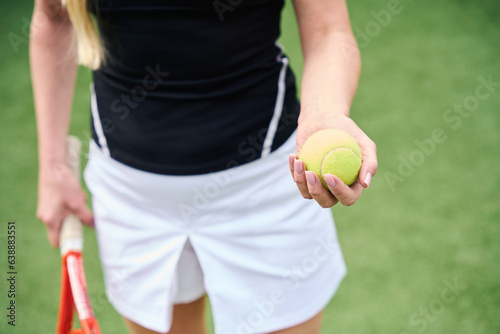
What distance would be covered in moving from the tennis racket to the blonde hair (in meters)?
0.29

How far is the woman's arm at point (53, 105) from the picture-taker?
4.32ft

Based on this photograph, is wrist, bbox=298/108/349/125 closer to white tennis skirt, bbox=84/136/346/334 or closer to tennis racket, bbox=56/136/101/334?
white tennis skirt, bbox=84/136/346/334

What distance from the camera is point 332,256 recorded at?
1261 mm

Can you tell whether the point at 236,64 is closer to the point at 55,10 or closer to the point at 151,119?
the point at 151,119

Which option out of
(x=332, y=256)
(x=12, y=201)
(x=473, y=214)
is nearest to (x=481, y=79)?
(x=473, y=214)

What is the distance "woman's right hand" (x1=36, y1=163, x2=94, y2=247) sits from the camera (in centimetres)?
134

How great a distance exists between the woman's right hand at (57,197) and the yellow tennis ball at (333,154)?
605 mm

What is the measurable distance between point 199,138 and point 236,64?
0.17 meters

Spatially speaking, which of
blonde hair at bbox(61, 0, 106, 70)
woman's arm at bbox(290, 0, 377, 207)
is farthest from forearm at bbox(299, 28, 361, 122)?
blonde hair at bbox(61, 0, 106, 70)

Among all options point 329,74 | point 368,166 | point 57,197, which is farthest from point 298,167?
point 57,197

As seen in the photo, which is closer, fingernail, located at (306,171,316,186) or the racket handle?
fingernail, located at (306,171,316,186)

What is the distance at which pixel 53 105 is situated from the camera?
4.43 feet

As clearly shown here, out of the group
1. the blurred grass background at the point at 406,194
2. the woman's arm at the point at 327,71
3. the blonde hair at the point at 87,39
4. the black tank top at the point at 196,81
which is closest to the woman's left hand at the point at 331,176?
the woman's arm at the point at 327,71

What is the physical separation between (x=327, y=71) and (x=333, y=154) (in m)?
0.16
